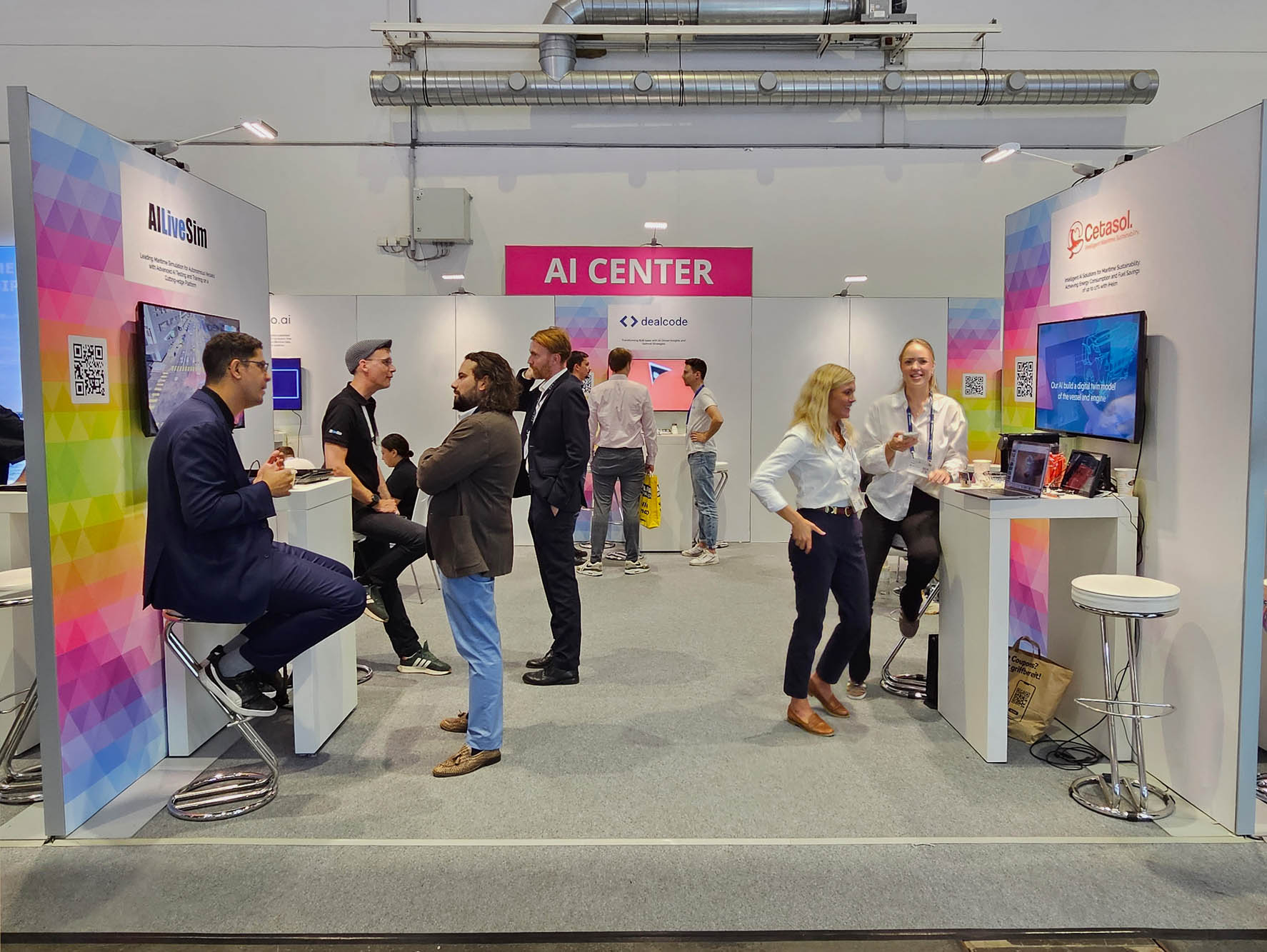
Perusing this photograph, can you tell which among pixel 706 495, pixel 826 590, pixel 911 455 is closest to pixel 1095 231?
pixel 911 455

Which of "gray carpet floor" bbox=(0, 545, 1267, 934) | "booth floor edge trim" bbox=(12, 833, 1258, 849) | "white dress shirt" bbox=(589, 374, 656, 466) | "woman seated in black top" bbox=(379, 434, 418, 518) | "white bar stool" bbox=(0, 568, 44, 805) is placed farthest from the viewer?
"white dress shirt" bbox=(589, 374, 656, 466)

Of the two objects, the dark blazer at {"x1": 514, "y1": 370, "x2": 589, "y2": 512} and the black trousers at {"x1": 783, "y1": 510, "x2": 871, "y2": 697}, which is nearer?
the black trousers at {"x1": 783, "y1": 510, "x2": 871, "y2": 697}

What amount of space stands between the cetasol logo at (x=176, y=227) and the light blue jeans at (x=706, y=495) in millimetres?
4403

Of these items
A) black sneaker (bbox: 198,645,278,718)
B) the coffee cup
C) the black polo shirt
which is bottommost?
black sneaker (bbox: 198,645,278,718)

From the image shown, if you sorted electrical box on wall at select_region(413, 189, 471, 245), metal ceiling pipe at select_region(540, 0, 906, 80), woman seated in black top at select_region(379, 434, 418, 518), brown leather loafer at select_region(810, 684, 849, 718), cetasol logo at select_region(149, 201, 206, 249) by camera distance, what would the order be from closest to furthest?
cetasol logo at select_region(149, 201, 206, 249), brown leather loafer at select_region(810, 684, 849, 718), woman seated in black top at select_region(379, 434, 418, 518), metal ceiling pipe at select_region(540, 0, 906, 80), electrical box on wall at select_region(413, 189, 471, 245)

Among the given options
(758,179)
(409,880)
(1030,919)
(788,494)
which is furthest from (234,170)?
(1030,919)

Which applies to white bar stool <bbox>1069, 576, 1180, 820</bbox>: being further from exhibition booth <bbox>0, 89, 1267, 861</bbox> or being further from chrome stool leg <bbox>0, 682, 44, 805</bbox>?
chrome stool leg <bbox>0, 682, 44, 805</bbox>

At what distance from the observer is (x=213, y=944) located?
7.34 ft

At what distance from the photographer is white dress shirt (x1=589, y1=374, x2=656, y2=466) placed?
6.77m

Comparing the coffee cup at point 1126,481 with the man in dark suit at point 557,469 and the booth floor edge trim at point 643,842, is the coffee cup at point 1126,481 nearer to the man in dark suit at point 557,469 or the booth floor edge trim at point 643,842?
the booth floor edge trim at point 643,842

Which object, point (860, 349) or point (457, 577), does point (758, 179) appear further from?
point (457, 577)

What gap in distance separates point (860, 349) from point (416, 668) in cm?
545

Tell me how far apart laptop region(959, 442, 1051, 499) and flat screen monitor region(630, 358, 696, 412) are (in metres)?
4.85

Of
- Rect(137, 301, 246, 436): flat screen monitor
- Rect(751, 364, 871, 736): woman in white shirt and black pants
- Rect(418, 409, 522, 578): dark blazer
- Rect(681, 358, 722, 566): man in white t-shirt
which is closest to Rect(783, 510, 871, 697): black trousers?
Rect(751, 364, 871, 736): woman in white shirt and black pants
